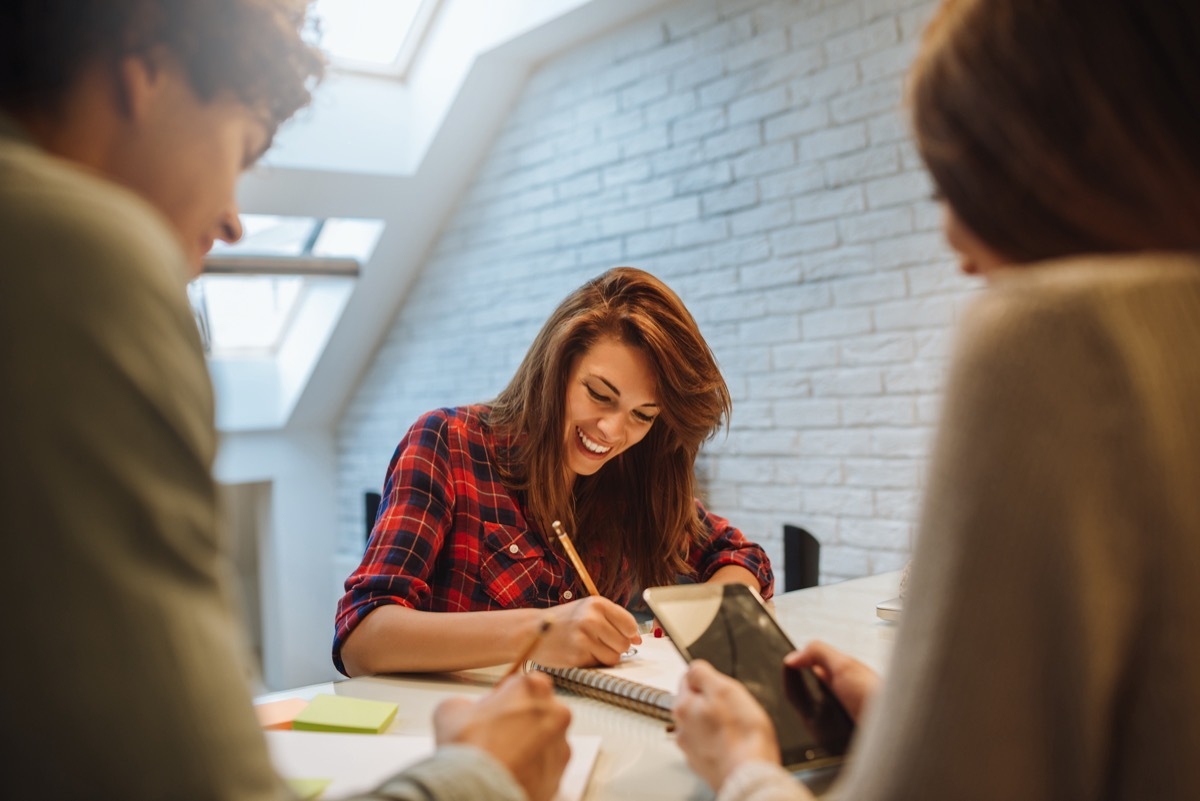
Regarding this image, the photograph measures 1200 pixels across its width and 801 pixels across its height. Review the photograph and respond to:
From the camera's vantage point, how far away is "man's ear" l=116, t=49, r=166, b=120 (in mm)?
557

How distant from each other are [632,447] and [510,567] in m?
0.39

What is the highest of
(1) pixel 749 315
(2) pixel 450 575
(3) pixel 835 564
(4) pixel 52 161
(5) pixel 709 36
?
(5) pixel 709 36

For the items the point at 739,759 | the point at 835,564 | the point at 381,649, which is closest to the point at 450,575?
the point at 381,649

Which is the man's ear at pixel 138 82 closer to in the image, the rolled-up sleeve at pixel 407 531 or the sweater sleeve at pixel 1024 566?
the sweater sleeve at pixel 1024 566

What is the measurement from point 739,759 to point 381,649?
723mm

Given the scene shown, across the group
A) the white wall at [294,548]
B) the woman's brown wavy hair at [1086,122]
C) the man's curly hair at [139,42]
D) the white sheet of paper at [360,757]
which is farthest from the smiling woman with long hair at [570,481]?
the white wall at [294,548]

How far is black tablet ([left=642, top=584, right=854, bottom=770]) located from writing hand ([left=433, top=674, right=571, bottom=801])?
0.22 m

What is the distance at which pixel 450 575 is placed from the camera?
1671mm

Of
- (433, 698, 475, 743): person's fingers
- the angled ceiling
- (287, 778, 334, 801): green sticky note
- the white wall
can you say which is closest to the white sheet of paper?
(287, 778, 334, 801): green sticky note

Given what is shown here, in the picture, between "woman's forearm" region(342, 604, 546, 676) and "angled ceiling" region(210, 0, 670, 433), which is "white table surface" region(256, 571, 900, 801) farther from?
"angled ceiling" region(210, 0, 670, 433)

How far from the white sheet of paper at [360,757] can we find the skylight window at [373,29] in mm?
3545

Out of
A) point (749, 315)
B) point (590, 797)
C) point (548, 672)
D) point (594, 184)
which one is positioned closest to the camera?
point (590, 797)

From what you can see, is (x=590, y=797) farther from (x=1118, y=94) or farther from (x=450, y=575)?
(x=450, y=575)

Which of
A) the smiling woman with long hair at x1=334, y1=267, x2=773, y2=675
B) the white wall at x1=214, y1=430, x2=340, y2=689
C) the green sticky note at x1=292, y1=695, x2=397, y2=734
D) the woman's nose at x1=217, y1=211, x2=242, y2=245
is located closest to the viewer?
the woman's nose at x1=217, y1=211, x2=242, y2=245
